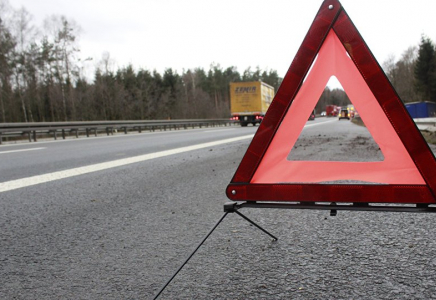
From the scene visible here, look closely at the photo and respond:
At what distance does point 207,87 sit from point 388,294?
97.4 m

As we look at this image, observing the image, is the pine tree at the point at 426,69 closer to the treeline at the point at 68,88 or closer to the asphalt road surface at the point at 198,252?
the treeline at the point at 68,88

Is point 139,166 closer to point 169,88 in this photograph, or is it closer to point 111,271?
point 111,271

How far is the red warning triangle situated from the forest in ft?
59.5

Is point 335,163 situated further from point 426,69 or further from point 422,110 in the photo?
point 426,69

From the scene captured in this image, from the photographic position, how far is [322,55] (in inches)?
70.4

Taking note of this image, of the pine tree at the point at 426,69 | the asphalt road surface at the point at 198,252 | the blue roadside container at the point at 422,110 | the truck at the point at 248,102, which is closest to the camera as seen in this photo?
the asphalt road surface at the point at 198,252

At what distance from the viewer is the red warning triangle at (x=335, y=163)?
1.62 metres

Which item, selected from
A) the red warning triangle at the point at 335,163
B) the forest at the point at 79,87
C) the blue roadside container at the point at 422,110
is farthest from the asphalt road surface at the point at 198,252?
the blue roadside container at the point at 422,110

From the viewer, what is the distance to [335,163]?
6.37 feet

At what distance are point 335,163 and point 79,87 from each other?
58.8 m

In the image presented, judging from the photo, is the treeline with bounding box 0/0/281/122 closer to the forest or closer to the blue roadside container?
the forest

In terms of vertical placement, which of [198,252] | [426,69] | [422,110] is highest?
[426,69]

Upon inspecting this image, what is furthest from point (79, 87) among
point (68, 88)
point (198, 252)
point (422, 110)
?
point (198, 252)

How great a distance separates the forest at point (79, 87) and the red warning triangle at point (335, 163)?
18131 mm
